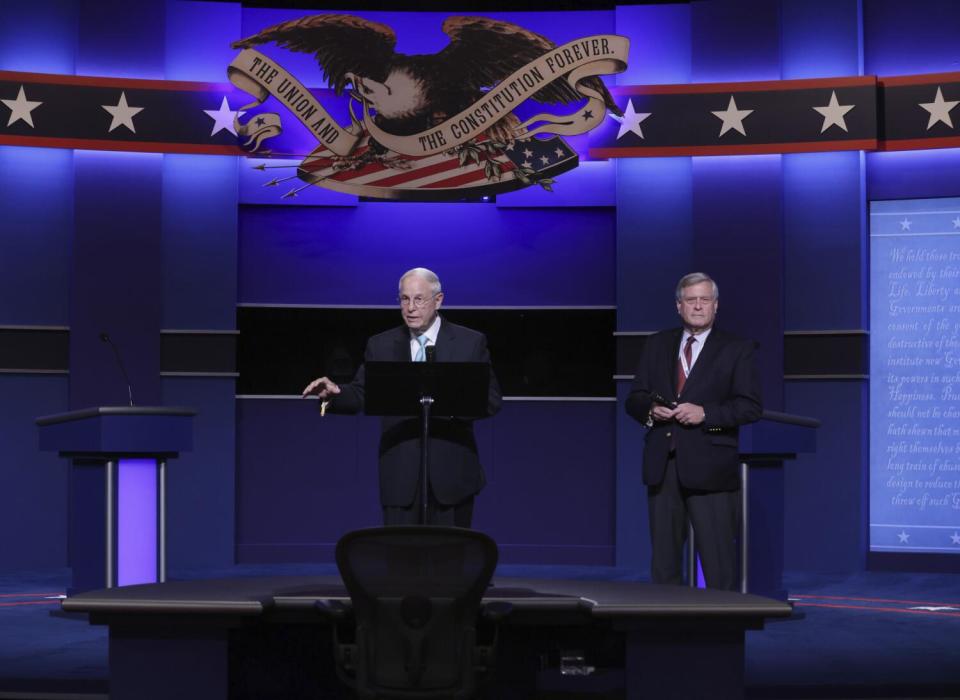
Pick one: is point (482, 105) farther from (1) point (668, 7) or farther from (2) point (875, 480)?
(2) point (875, 480)

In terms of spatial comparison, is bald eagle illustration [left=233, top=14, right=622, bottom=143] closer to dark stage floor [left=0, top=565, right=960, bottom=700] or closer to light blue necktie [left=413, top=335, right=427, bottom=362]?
dark stage floor [left=0, top=565, right=960, bottom=700]

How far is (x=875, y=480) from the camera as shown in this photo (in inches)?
326

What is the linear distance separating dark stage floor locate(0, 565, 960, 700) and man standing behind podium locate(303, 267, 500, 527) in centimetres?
124

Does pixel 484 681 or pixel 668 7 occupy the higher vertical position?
pixel 668 7

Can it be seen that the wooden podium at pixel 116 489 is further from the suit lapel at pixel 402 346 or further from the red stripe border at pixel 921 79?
the red stripe border at pixel 921 79

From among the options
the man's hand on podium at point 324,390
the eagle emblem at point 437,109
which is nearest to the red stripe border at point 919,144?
the eagle emblem at point 437,109

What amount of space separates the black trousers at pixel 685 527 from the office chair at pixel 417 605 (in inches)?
66.6

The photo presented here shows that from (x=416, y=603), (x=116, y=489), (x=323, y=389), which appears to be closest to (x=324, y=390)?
(x=323, y=389)

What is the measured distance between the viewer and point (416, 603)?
3.09 meters

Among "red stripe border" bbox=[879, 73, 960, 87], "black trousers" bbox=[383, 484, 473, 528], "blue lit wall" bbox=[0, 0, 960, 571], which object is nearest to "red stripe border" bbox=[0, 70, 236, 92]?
"blue lit wall" bbox=[0, 0, 960, 571]

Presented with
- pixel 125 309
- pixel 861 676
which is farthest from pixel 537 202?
pixel 861 676

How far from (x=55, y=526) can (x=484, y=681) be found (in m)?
5.83

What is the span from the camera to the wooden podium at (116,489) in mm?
6094

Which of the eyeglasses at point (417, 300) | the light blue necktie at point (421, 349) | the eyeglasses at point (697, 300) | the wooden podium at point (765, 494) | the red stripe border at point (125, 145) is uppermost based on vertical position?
the red stripe border at point (125, 145)
